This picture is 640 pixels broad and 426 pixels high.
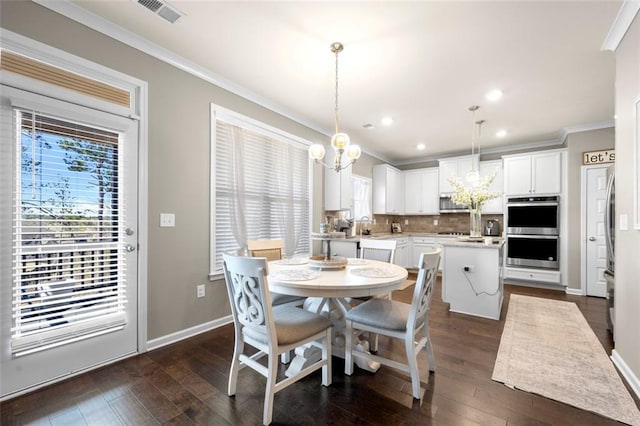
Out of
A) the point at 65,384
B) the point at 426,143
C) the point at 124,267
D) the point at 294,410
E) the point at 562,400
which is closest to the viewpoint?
the point at 294,410

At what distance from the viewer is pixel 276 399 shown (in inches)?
68.2

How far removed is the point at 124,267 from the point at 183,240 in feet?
1.72

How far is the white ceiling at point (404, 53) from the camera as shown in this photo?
1.97 m

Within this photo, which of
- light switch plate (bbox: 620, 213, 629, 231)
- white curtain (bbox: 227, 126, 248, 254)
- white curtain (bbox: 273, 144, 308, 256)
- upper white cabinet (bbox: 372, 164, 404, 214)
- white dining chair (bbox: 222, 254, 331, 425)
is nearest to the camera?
white dining chair (bbox: 222, 254, 331, 425)

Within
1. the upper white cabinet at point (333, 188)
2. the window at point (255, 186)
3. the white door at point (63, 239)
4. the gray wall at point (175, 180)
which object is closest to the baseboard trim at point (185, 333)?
the gray wall at point (175, 180)

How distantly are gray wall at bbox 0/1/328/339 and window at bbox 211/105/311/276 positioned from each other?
140mm

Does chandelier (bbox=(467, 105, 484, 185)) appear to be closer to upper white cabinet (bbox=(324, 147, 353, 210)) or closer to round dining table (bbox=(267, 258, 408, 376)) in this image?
upper white cabinet (bbox=(324, 147, 353, 210))

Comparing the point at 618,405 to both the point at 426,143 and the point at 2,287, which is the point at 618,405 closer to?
the point at 2,287

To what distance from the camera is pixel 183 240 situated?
262cm

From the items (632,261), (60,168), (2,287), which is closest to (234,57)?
(60,168)

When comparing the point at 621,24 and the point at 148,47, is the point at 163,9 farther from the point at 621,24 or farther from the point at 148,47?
the point at 621,24

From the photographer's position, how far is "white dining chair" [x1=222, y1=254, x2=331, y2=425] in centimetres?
151

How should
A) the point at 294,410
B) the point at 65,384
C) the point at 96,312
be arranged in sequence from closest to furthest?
the point at 294,410
the point at 65,384
the point at 96,312

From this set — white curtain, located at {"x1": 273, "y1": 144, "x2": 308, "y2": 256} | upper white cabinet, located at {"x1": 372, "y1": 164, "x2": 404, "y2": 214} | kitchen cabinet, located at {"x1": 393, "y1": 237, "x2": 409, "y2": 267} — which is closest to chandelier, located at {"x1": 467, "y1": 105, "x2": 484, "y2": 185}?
upper white cabinet, located at {"x1": 372, "y1": 164, "x2": 404, "y2": 214}
